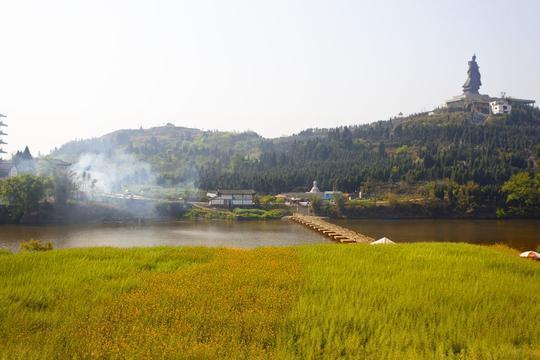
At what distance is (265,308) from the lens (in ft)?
35.8

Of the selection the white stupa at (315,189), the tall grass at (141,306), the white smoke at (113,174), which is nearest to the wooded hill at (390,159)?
the white stupa at (315,189)

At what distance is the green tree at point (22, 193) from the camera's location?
Answer: 2446 inches

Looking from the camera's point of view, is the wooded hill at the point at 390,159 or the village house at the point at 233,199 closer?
the village house at the point at 233,199

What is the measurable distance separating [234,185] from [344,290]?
Answer: 8326cm

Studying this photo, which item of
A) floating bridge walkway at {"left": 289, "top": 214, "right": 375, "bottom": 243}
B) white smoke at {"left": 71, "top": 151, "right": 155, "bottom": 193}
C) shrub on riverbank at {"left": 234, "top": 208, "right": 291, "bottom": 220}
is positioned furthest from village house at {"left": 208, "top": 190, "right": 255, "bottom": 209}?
white smoke at {"left": 71, "top": 151, "right": 155, "bottom": 193}

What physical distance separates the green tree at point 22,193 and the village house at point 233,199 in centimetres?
2921

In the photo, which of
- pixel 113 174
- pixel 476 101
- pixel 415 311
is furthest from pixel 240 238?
pixel 476 101

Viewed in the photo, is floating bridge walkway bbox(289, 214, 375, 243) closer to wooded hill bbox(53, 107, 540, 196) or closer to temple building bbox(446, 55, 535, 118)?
wooded hill bbox(53, 107, 540, 196)

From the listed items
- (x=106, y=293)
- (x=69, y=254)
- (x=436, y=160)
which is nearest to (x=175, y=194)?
(x=436, y=160)

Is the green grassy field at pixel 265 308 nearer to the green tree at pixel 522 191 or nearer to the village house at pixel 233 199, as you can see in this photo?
the village house at pixel 233 199

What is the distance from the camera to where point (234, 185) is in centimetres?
9544

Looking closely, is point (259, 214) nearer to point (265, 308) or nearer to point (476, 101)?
point (265, 308)

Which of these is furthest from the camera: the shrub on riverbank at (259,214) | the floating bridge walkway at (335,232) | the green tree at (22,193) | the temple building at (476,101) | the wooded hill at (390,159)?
the temple building at (476,101)

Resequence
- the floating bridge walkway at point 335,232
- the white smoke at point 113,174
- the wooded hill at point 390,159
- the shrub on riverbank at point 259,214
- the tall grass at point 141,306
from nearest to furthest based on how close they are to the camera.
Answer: the tall grass at point 141,306
the floating bridge walkway at point 335,232
the shrub on riverbank at point 259,214
the wooded hill at point 390,159
the white smoke at point 113,174
